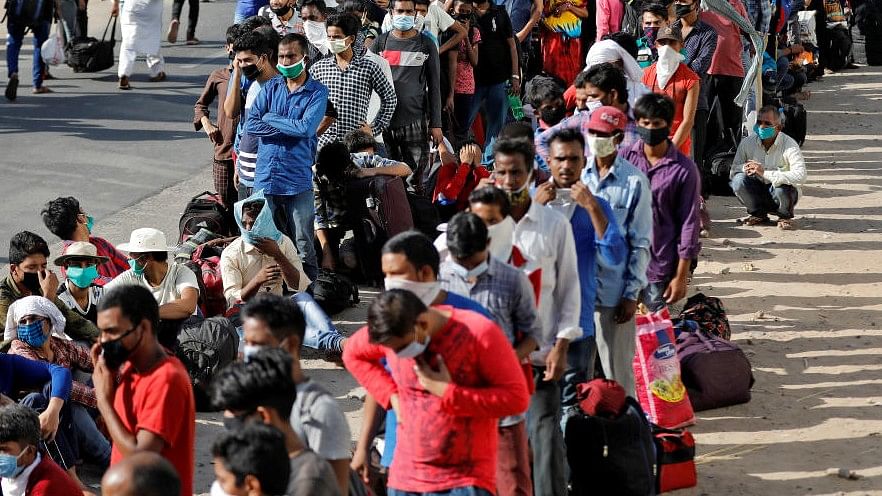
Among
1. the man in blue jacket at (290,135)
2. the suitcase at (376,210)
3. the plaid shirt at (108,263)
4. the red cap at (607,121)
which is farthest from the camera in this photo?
the suitcase at (376,210)

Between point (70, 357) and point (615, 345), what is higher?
point (615, 345)

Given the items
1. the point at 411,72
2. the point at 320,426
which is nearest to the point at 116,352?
the point at 320,426

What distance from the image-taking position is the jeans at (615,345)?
7410 millimetres

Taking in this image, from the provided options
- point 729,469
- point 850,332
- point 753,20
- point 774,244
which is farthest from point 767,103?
point 729,469

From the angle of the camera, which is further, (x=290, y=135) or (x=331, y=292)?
(x=331, y=292)

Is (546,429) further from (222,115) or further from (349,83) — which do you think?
(222,115)

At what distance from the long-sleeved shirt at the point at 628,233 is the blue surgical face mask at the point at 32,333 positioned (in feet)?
9.27

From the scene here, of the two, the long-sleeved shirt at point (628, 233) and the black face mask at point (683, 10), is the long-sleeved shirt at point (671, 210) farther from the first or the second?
the black face mask at point (683, 10)

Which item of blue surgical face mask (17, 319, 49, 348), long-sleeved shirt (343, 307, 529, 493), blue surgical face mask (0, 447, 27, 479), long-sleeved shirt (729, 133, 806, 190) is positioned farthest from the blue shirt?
long-sleeved shirt (729, 133, 806, 190)

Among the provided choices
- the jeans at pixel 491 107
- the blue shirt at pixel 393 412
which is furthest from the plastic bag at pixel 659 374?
the jeans at pixel 491 107

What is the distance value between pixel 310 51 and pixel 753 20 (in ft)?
16.6

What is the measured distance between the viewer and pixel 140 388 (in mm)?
5301

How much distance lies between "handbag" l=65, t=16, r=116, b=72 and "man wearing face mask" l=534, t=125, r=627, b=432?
11.9m

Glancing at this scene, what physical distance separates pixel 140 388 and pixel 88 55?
13239 mm
